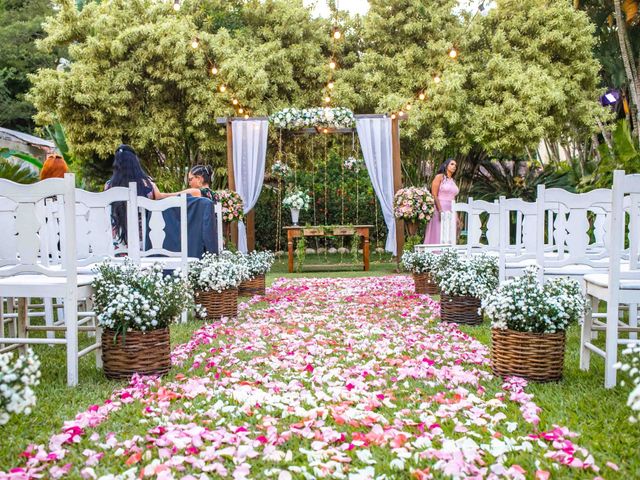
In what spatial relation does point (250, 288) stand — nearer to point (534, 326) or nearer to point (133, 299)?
point (133, 299)

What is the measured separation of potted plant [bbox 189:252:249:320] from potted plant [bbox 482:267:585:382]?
8.61 feet

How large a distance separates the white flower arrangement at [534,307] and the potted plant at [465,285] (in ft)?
4.64

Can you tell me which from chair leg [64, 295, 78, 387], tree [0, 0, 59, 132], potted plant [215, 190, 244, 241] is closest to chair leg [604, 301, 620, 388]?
chair leg [64, 295, 78, 387]

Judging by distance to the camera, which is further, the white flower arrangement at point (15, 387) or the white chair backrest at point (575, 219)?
the white chair backrest at point (575, 219)

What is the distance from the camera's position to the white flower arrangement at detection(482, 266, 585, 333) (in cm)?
311

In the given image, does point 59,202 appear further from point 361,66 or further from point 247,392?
point 361,66

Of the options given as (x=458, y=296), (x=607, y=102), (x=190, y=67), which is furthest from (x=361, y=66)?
(x=458, y=296)

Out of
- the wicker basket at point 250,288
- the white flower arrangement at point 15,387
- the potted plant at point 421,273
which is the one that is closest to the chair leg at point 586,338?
the white flower arrangement at point 15,387

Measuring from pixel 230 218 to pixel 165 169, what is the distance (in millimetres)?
5377

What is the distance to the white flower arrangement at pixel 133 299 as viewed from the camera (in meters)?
3.17

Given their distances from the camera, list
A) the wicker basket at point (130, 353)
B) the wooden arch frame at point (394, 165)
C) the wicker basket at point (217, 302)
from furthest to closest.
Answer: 1. the wooden arch frame at point (394, 165)
2. the wicker basket at point (217, 302)
3. the wicker basket at point (130, 353)

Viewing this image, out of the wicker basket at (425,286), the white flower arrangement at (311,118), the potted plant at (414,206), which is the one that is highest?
the white flower arrangement at (311,118)

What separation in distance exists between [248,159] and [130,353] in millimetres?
7450

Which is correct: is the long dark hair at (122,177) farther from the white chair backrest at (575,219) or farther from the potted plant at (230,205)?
the white chair backrest at (575,219)
